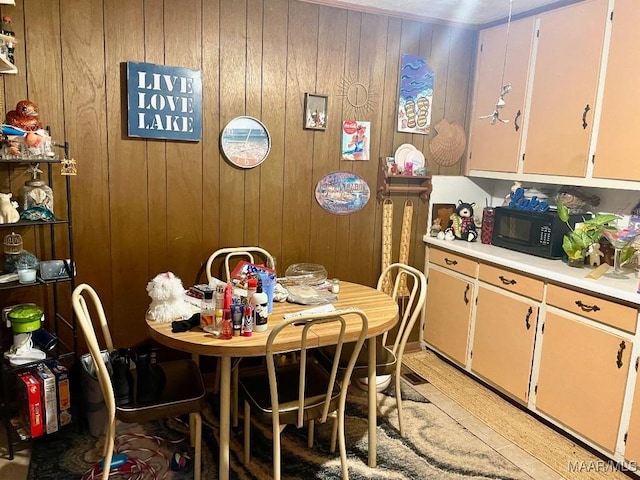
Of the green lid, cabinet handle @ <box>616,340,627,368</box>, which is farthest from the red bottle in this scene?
cabinet handle @ <box>616,340,627,368</box>

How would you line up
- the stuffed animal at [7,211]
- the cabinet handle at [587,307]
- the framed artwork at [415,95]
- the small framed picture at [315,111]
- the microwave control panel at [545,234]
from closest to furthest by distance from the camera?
1. the stuffed animal at [7,211]
2. the cabinet handle at [587,307]
3. the microwave control panel at [545,234]
4. the small framed picture at [315,111]
5. the framed artwork at [415,95]

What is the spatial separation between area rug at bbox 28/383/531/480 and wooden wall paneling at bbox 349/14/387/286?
3.39 feet

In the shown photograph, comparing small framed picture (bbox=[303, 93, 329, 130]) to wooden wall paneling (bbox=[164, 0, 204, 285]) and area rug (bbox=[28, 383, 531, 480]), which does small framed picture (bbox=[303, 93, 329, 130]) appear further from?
area rug (bbox=[28, 383, 531, 480])

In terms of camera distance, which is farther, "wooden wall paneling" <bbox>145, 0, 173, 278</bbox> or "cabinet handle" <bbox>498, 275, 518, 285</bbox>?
"cabinet handle" <bbox>498, 275, 518, 285</bbox>

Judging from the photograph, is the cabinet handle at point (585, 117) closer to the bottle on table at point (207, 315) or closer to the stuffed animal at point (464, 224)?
the stuffed animal at point (464, 224)

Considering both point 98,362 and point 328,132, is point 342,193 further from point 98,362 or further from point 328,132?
point 98,362

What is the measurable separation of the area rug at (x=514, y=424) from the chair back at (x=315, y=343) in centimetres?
112

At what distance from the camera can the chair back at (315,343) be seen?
176cm

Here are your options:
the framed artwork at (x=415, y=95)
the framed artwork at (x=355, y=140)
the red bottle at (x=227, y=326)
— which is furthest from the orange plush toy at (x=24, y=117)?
the framed artwork at (x=415, y=95)

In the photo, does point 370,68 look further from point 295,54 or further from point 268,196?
point 268,196

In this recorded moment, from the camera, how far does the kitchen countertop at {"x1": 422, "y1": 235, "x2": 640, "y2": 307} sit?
2.26 meters

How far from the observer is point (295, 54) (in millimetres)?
2875

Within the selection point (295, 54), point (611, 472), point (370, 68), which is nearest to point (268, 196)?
point (295, 54)

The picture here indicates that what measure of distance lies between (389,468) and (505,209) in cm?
173
